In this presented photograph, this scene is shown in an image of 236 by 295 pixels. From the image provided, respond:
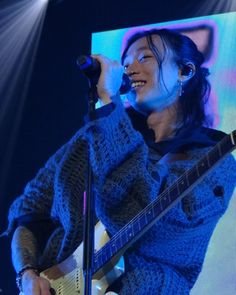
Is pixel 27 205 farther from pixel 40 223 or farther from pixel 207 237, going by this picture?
pixel 207 237

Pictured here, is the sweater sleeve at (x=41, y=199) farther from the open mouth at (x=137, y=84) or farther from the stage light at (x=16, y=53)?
the stage light at (x=16, y=53)

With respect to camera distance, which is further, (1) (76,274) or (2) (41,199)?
(2) (41,199)

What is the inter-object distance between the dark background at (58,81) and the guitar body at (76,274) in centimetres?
51

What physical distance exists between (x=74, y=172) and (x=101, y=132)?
0.44 ft

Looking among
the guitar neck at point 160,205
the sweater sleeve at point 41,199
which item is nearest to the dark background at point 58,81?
the sweater sleeve at point 41,199

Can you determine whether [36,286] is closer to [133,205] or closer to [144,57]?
[133,205]

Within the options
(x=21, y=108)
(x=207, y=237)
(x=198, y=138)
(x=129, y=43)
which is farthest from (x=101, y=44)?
(x=207, y=237)

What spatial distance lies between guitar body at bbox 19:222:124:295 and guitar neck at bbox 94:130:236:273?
28mm

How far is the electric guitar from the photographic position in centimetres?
93

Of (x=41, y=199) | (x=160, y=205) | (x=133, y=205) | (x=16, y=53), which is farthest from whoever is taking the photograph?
(x=16, y=53)

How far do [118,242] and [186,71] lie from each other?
63 cm

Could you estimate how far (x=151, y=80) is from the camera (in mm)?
1535

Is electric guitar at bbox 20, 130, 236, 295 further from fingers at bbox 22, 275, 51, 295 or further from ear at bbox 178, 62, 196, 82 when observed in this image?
ear at bbox 178, 62, 196, 82

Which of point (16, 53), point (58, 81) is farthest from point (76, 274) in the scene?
point (16, 53)
